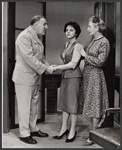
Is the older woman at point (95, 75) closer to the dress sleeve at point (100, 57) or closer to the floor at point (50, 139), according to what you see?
the dress sleeve at point (100, 57)

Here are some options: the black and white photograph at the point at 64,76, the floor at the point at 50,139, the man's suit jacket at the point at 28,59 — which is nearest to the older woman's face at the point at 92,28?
the black and white photograph at the point at 64,76

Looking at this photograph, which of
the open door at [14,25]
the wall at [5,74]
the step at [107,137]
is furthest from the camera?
the open door at [14,25]

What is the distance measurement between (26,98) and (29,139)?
57cm

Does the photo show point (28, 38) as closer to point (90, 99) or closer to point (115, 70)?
point (90, 99)

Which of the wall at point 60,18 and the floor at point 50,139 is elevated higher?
the wall at point 60,18

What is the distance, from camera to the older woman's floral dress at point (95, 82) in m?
3.06

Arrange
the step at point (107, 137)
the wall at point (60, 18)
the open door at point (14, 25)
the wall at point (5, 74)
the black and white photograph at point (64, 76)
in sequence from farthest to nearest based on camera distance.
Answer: the wall at point (60, 18), the open door at point (14, 25), the wall at point (5, 74), the black and white photograph at point (64, 76), the step at point (107, 137)

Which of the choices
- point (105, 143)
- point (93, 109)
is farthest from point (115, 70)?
point (105, 143)

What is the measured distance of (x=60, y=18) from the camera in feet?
17.4

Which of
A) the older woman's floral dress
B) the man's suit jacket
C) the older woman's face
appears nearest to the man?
the man's suit jacket

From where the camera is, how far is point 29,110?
10.8ft

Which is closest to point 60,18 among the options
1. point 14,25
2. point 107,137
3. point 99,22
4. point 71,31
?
point 14,25

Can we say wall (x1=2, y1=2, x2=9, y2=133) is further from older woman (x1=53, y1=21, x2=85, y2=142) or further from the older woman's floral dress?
the older woman's floral dress

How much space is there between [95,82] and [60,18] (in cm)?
264
